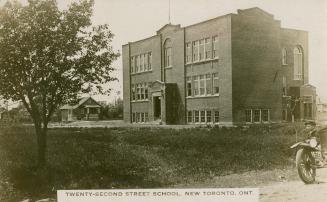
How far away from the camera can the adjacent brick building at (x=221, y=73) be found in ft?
32.1

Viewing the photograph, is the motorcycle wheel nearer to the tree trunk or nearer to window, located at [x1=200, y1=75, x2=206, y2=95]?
the tree trunk

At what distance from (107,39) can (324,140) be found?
120 inches

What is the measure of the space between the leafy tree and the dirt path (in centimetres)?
255

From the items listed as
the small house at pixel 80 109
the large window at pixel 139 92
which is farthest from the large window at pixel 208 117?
the small house at pixel 80 109

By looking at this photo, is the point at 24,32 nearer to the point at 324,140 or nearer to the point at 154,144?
the point at 154,144

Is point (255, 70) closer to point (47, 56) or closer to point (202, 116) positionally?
point (202, 116)

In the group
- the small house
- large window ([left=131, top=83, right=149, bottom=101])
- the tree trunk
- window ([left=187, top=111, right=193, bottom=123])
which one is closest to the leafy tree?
the tree trunk

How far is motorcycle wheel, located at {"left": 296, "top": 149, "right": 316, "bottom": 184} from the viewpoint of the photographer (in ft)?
16.7

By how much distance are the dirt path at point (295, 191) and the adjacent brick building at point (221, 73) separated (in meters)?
2.52

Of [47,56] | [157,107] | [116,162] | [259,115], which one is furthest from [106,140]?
[157,107]

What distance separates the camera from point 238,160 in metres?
6.25

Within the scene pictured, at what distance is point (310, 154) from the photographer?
5246 mm

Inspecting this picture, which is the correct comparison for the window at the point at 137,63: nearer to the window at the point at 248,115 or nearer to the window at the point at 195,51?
the window at the point at 195,51

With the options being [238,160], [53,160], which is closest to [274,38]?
[238,160]
